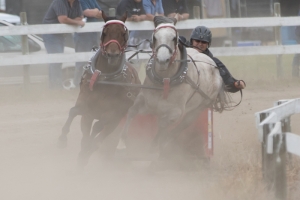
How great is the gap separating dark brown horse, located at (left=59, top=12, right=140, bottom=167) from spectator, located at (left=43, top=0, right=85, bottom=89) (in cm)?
481

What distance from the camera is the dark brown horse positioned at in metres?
7.38

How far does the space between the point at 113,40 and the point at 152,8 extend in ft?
19.4

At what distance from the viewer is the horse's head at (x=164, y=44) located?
6844mm

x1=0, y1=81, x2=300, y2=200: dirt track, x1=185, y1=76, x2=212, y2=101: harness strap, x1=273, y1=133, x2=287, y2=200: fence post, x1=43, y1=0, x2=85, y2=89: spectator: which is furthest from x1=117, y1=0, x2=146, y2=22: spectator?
x1=273, y1=133, x2=287, y2=200: fence post

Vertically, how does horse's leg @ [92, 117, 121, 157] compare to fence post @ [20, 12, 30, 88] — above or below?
below

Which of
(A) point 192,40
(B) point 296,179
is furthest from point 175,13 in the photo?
(B) point 296,179

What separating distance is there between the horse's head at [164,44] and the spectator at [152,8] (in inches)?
217

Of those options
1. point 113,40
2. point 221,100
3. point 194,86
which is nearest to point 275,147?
point 113,40

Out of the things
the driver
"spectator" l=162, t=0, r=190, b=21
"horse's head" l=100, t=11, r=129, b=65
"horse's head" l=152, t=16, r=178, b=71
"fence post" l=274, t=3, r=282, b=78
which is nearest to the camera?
"horse's head" l=152, t=16, r=178, b=71

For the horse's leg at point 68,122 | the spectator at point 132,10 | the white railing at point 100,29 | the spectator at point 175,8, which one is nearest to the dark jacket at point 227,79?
the horse's leg at point 68,122

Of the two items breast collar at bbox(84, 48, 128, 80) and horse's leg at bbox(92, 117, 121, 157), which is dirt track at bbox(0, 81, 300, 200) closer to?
horse's leg at bbox(92, 117, 121, 157)

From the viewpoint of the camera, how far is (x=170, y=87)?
732cm

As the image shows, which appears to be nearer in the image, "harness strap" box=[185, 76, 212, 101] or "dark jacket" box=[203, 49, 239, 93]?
"harness strap" box=[185, 76, 212, 101]

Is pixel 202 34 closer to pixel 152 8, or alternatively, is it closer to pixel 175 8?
pixel 152 8
